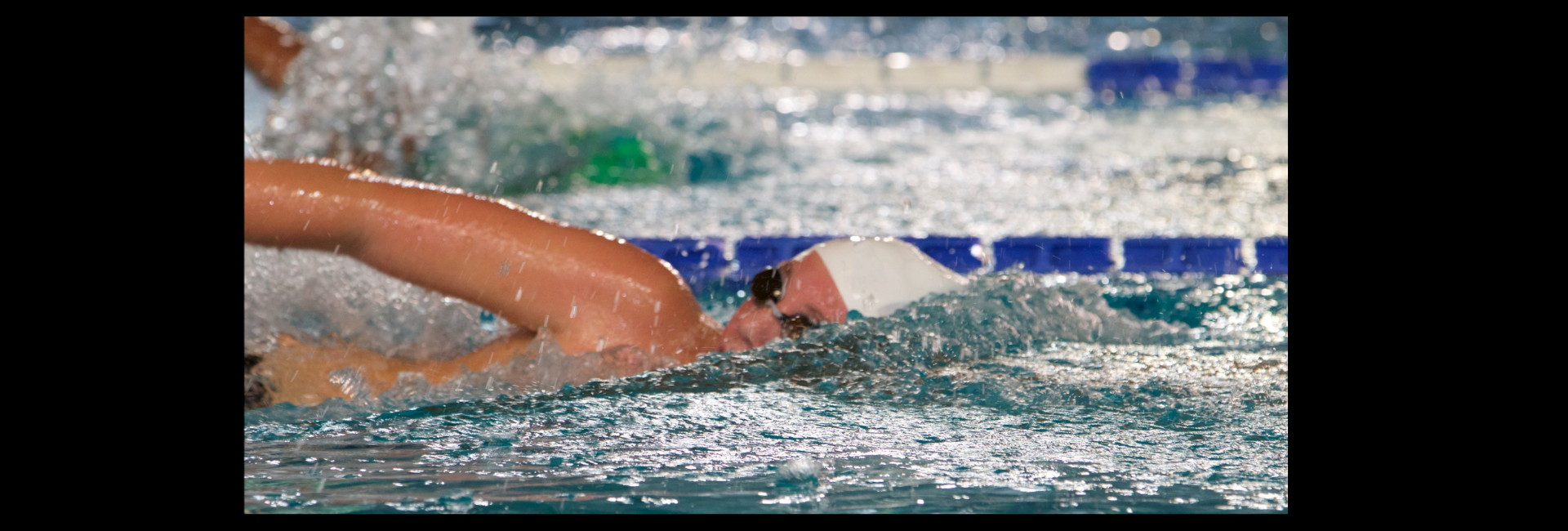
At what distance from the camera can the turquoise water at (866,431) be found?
1.09 m

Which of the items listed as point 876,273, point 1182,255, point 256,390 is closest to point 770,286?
point 876,273

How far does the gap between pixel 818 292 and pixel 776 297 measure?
5 cm

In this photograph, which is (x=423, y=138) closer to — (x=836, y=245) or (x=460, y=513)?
(x=836, y=245)

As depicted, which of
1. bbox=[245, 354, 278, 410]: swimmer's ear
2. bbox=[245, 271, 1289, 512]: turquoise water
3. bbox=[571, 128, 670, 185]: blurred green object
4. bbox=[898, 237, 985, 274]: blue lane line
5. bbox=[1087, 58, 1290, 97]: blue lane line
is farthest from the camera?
bbox=[1087, 58, 1290, 97]: blue lane line

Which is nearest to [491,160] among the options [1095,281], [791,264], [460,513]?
[1095,281]

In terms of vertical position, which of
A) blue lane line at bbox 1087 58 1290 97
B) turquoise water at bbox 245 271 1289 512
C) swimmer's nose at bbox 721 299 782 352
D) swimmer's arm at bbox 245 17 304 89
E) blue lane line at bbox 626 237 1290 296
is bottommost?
turquoise water at bbox 245 271 1289 512

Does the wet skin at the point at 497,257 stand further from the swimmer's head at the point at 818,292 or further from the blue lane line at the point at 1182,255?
the blue lane line at the point at 1182,255

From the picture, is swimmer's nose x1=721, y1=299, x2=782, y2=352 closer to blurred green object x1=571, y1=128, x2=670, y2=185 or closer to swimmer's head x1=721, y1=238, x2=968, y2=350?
swimmer's head x1=721, y1=238, x2=968, y2=350

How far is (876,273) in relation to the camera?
1510 mm

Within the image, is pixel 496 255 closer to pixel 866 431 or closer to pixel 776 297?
pixel 776 297

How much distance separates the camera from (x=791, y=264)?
150 centimetres

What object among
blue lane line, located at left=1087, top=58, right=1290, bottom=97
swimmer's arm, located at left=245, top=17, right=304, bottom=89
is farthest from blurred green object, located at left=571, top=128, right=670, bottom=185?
blue lane line, located at left=1087, top=58, right=1290, bottom=97

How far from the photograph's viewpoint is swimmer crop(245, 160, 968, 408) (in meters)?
1.49
